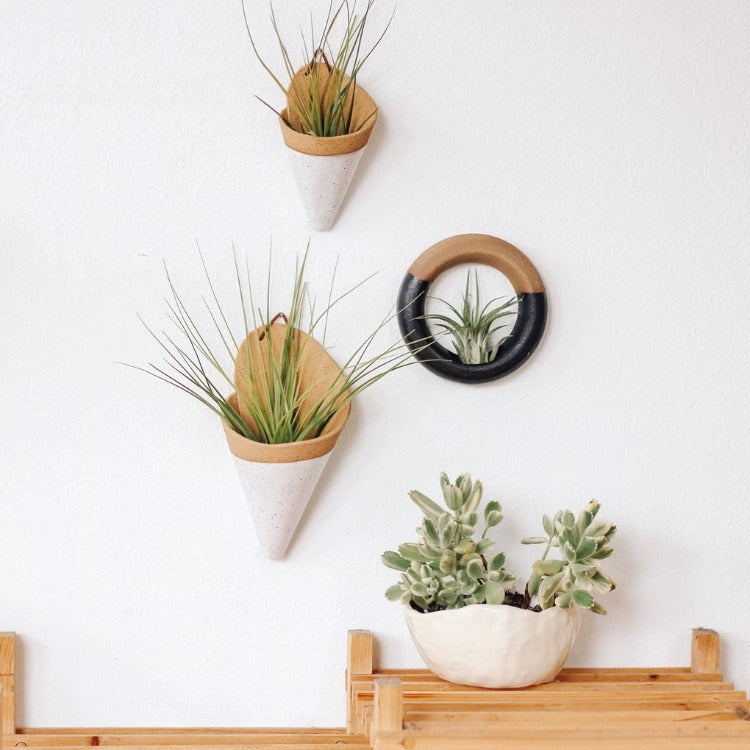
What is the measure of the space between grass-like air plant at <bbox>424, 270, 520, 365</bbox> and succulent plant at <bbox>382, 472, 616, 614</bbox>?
0.18 meters

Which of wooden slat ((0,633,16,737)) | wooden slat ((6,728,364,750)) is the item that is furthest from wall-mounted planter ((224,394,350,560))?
wooden slat ((0,633,16,737))

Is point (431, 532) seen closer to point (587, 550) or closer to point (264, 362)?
point (587, 550)

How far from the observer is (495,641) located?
1.12 meters

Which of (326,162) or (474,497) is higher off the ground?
(326,162)

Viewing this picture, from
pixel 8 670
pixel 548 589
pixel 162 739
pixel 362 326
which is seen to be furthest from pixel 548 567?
pixel 8 670

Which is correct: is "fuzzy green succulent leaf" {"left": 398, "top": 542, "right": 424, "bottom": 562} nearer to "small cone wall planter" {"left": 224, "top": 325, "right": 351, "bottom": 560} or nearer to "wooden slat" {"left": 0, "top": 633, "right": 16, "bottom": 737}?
"small cone wall planter" {"left": 224, "top": 325, "right": 351, "bottom": 560}

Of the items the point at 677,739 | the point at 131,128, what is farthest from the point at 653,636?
the point at 131,128

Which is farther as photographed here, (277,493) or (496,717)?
(277,493)

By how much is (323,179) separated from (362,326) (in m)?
0.21

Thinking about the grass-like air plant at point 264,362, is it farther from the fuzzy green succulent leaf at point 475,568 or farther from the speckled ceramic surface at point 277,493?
the fuzzy green succulent leaf at point 475,568

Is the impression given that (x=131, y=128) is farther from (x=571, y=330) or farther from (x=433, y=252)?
(x=571, y=330)

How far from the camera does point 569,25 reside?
4.19 feet

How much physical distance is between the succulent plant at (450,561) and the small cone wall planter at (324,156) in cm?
40

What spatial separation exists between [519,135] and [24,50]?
67 cm
